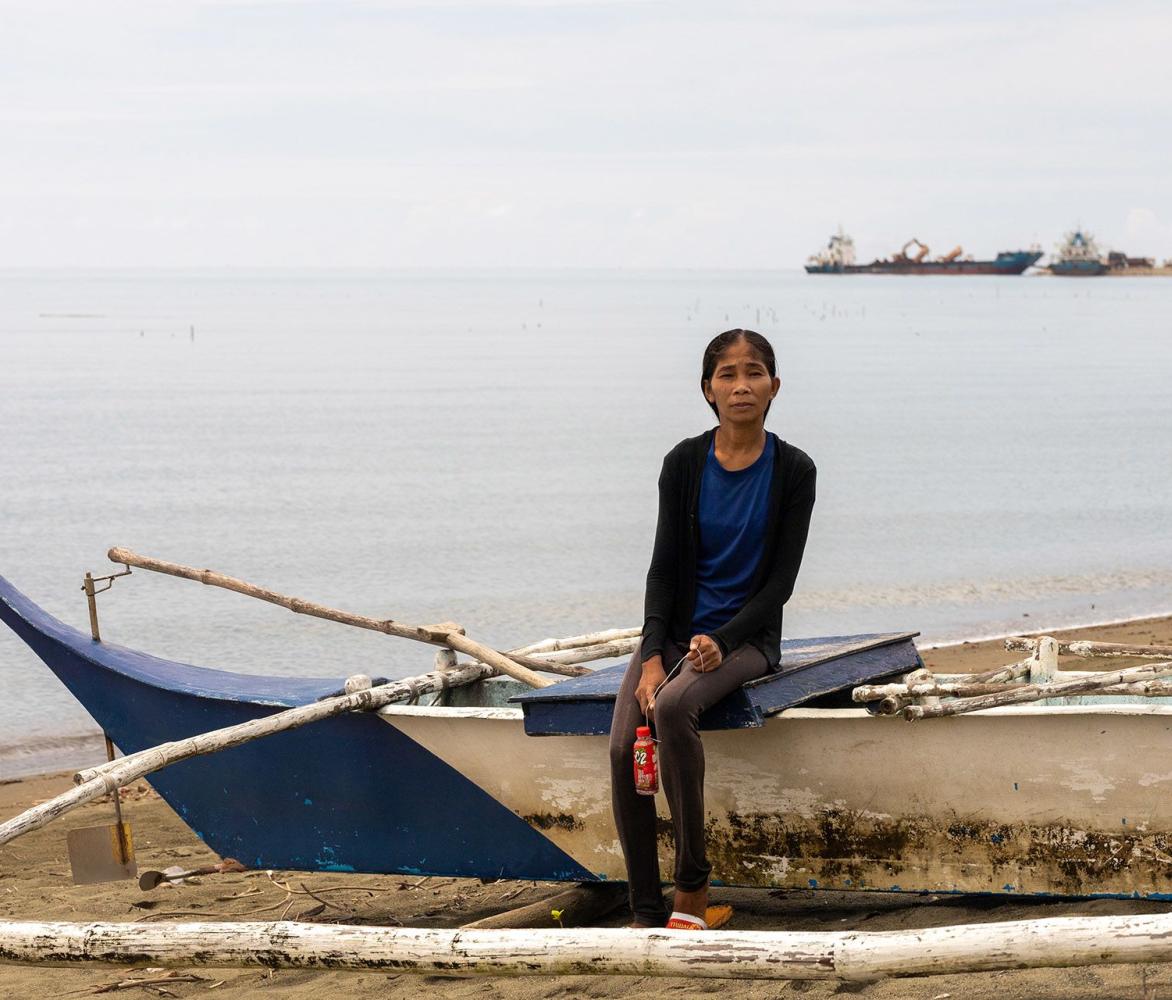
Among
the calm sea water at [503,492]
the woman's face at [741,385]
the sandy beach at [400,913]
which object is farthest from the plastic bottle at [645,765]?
the calm sea water at [503,492]

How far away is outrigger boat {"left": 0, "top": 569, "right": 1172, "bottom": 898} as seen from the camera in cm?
416

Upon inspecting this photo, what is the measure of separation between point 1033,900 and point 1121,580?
37.3 feet

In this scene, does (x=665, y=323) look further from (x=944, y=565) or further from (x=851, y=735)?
(x=851, y=735)

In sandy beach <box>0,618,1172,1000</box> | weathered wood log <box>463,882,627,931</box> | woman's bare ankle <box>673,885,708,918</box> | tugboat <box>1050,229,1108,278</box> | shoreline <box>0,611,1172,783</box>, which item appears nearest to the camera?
sandy beach <box>0,618,1172,1000</box>

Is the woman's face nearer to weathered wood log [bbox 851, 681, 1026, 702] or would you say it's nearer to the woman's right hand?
the woman's right hand

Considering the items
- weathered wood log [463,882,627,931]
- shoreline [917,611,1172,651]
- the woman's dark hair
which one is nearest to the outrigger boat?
weathered wood log [463,882,627,931]

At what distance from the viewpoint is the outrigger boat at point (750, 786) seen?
4160 millimetres

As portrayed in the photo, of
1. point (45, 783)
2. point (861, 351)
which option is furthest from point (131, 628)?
point (861, 351)

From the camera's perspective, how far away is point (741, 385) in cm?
418

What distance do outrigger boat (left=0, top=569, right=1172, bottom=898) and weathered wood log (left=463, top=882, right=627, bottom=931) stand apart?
11 cm

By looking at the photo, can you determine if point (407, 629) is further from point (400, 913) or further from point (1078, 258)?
point (1078, 258)

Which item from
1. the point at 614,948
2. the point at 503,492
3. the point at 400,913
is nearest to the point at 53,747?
the point at 400,913

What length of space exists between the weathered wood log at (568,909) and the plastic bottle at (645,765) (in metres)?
0.83

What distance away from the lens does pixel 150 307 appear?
107 metres
